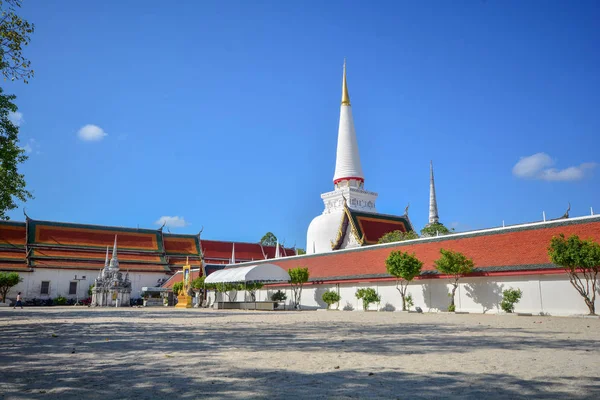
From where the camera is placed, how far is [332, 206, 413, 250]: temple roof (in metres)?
39.8

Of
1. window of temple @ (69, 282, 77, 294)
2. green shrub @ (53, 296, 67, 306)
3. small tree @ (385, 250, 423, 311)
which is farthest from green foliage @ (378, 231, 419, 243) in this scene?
window of temple @ (69, 282, 77, 294)

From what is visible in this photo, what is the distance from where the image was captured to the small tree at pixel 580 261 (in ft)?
61.9

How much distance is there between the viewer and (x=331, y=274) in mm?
34750

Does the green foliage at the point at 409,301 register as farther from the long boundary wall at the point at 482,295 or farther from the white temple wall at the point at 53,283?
the white temple wall at the point at 53,283

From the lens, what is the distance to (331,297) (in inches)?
1289

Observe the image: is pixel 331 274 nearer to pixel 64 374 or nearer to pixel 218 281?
pixel 218 281

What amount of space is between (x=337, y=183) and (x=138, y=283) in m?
26.9

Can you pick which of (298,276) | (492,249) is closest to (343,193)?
(298,276)

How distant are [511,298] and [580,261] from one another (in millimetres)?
4077

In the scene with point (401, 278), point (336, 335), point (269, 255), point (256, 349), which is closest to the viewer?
point (256, 349)

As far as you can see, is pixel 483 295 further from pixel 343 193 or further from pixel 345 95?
pixel 345 95

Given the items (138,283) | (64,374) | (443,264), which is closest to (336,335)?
(64,374)

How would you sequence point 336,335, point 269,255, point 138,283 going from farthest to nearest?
point 269,255 < point 138,283 < point 336,335

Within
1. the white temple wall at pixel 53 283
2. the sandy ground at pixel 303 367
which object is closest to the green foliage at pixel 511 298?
the sandy ground at pixel 303 367
